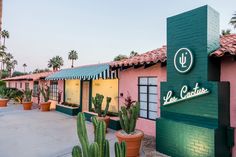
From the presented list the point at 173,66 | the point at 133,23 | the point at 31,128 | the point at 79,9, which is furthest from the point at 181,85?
the point at 133,23

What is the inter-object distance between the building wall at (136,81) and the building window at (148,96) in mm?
258

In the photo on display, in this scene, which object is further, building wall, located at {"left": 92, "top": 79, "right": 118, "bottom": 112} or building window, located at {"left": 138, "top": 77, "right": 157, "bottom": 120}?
building wall, located at {"left": 92, "top": 79, "right": 118, "bottom": 112}

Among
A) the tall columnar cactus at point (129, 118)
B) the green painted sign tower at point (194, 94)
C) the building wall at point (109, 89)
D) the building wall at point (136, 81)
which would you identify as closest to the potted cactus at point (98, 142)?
the tall columnar cactus at point (129, 118)

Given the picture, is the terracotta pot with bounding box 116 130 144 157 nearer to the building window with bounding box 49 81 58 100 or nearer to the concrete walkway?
the concrete walkway

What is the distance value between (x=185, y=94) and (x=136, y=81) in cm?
454

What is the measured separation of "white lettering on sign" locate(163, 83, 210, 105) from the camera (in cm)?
660

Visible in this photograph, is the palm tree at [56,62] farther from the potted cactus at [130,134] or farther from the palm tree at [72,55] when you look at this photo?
the potted cactus at [130,134]

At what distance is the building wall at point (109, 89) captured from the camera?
43.3 feet

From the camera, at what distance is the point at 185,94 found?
7117 millimetres

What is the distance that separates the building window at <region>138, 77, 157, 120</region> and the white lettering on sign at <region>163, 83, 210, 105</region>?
2.57 metres

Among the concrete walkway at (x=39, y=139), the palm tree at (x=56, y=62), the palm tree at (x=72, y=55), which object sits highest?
the palm tree at (x=72, y=55)

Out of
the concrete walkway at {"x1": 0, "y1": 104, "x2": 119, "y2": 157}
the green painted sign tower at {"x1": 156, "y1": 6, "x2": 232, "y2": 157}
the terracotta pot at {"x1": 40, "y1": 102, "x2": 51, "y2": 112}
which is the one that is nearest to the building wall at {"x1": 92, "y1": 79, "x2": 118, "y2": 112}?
the concrete walkway at {"x1": 0, "y1": 104, "x2": 119, "y2": 157}

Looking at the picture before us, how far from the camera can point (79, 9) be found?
17.9m

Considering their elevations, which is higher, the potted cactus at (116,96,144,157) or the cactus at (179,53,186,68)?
the cactus at (179,53,186,68)
